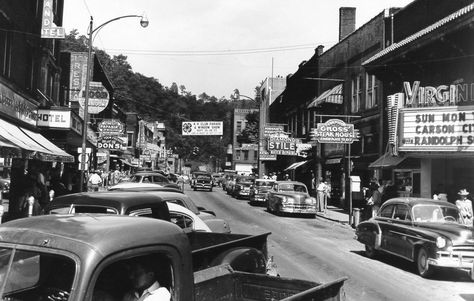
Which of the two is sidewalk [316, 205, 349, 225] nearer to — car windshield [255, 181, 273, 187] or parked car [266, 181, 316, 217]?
parked car [266, 181, 316, 217]

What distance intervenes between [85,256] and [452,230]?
948 cm

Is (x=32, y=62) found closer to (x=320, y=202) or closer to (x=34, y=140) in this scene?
(x=34, y=140)

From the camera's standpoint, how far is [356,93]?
1239 inches

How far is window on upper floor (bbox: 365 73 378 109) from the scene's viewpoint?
92.7ft

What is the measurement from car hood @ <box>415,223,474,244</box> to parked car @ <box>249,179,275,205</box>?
69.5ft

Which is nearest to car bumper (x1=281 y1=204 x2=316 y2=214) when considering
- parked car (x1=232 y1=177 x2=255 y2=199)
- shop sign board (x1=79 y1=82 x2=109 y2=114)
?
shop sign board (x1=79 y1=82 x2=109 y2=114)

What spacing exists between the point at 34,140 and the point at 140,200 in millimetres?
13494

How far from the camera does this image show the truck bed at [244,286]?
492 centimetres

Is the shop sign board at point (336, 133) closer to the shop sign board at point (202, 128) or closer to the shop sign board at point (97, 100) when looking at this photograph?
the shop sign board at point (97, 100)

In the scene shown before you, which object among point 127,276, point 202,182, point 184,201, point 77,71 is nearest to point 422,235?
point 184,201

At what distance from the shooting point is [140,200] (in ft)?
22.5

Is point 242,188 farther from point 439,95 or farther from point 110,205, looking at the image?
point 110,205

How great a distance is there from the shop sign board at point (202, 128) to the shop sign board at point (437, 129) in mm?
42652

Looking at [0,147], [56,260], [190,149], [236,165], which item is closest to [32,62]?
[0,147]
